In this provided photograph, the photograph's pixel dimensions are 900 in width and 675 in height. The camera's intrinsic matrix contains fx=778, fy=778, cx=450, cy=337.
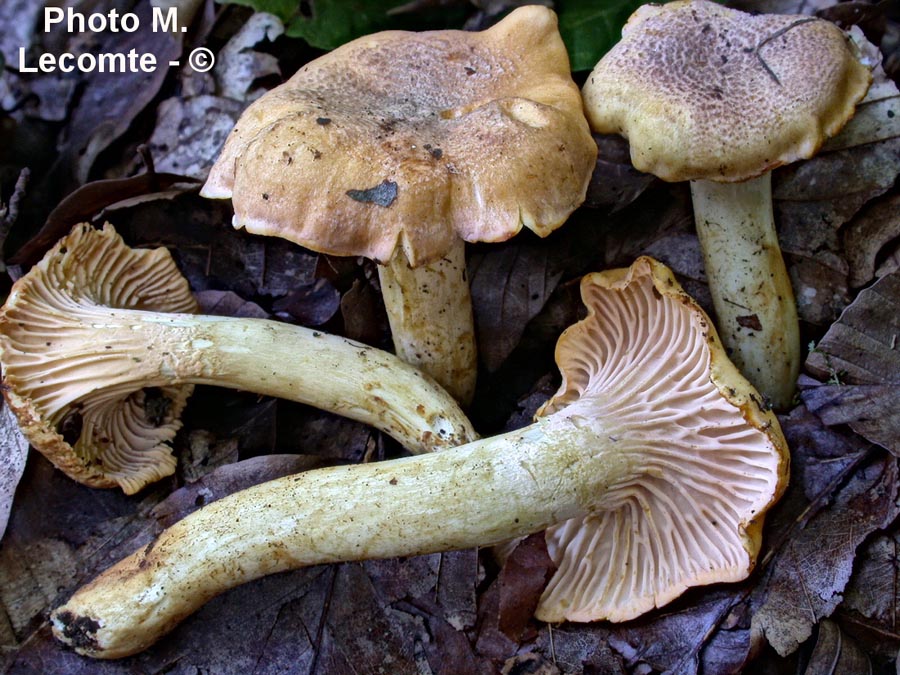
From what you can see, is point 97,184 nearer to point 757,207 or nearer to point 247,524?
point 247,524

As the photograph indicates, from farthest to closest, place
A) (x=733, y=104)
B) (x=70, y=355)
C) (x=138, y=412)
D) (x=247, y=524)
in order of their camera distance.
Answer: (x=138, y=412), (x=70, y=355), (x=247, y=524), (x=733, y=104)

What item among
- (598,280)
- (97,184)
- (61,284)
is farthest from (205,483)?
(598,280)

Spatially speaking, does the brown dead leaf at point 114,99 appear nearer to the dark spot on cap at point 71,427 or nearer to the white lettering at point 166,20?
the white lettering at point 166,20

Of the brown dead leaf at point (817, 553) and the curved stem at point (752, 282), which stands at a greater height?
the curved stem at point (752, 282)

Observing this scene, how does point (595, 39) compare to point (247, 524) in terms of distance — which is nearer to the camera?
point (247, 524)
